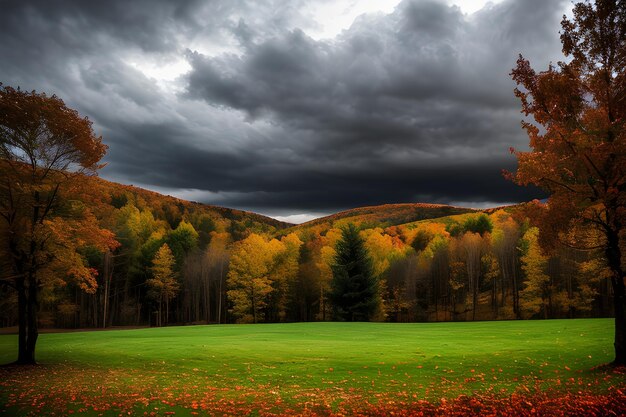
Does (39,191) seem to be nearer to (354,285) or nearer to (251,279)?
(354,285)

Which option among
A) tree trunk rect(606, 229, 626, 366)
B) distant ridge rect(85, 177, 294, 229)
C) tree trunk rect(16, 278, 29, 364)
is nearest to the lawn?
tree trunk rect(606, 229, 626, 366)

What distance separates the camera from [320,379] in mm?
14648

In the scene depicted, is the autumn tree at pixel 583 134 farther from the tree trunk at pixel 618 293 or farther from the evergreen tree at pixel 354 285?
the evergreen tree at pixel 354 285

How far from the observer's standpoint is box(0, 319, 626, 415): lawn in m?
11.2

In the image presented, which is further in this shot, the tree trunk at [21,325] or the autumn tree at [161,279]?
the autumn tree at [161,279]

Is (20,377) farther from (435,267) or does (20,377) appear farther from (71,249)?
(435,267)

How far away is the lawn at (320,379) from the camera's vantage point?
1119 centimetres

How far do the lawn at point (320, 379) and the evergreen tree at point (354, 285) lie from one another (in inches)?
1208

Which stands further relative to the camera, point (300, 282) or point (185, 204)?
point (185, 204)

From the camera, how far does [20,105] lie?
712 inches

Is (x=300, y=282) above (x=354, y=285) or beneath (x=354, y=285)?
beneath

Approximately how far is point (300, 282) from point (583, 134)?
2309 inches

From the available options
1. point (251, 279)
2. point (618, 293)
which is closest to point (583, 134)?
point (618, 293)

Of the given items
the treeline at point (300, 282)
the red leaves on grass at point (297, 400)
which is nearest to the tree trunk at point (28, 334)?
the red leaves on grass at point (297, 400)
